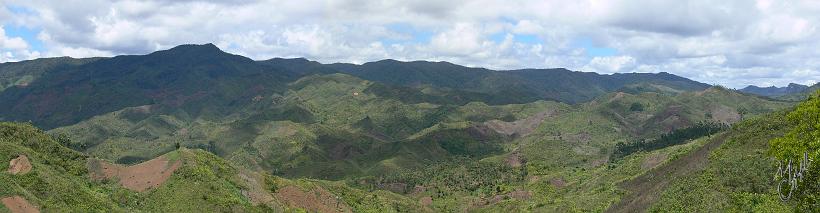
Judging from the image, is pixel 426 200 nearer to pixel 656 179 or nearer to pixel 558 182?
pixel 558 182

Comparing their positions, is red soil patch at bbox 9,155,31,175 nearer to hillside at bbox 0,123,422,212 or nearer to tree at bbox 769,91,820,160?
hillside at bbox 0,123,422,212

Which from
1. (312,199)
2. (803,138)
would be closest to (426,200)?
(312,199)

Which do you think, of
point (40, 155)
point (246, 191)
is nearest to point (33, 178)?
point (40, 155)

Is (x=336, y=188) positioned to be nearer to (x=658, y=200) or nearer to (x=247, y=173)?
(x=247, y=173)

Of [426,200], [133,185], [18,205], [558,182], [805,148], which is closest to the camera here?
[805,148]

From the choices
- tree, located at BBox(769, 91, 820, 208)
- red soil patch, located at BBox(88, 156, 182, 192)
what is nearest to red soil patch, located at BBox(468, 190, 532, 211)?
red soil patch, located at BBox(88, 156, 182, 192)
